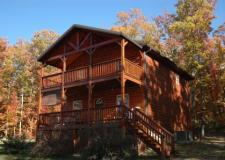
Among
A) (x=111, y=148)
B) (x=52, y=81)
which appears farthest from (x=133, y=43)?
(x=111, y=148)

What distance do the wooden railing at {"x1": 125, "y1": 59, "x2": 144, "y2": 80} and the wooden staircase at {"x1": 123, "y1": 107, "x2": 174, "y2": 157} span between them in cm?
274

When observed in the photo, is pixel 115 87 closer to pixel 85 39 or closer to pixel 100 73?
pixel 100 73

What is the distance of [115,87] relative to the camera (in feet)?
79.8

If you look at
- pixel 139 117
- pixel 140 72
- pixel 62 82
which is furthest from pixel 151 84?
pixel 62 82

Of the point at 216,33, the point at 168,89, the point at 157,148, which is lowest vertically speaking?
the point at 157,148

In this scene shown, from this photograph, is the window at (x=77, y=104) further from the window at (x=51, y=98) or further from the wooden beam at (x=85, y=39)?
the wooden beam at (x=85, y=39)

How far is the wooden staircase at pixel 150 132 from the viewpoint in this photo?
16.8m

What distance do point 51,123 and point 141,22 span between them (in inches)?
1072

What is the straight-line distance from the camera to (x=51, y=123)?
76.3 feet

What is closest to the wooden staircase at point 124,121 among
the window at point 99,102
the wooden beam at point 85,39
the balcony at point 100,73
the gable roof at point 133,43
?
the balcony at point 100,73

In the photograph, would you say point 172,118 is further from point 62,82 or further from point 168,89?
point 62,82

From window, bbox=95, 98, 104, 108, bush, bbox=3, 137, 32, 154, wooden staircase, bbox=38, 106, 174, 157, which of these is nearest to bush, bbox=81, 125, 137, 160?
wooden staircase, bbox=38, 106, 174, 157

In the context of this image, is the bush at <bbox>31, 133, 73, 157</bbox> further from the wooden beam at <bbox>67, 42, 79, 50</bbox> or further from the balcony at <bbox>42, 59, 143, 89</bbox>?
the wooden beam at <bbox>67, 42, 79, 50</bbox>

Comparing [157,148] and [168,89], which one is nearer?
[157,148]
